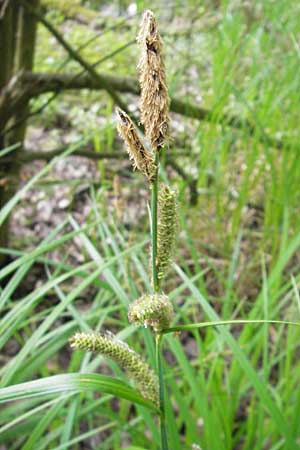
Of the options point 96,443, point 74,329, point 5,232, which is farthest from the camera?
point 5,232

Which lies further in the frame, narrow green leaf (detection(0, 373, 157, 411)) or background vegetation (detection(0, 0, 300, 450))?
background vegetation (detection(0, 0, 300, 450))

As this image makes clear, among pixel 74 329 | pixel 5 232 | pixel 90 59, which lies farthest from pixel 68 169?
pixel 74 329

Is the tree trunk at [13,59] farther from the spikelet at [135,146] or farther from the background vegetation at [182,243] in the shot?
the spikelet at [135,146]

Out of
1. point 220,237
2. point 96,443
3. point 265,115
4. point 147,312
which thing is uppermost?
point 265,115

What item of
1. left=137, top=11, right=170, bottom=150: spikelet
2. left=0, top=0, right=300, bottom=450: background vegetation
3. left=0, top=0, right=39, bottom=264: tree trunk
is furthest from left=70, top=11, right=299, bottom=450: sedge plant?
left=0, top=0, right=39, bottom=264: tree trunk

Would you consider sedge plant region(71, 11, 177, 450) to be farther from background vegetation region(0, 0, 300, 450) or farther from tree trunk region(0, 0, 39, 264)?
tree trunk region(0, 0, 39, 264)

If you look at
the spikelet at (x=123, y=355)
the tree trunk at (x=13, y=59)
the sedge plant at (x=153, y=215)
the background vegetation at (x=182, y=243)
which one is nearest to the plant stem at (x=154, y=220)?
the sedge plant at (x=153, y=215)

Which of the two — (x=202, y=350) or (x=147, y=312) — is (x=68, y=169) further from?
(x=147, y=312)
